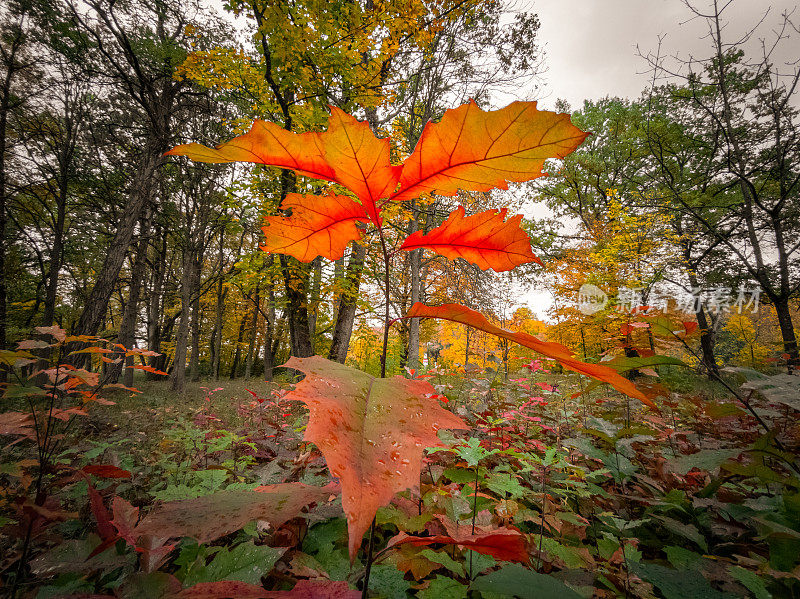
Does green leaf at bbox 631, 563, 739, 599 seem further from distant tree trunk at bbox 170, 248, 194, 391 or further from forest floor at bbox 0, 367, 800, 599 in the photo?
distant tree trunk at bbox 170, 248, 194, 391

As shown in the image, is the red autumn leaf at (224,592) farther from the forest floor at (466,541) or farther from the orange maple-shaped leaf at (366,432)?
the orange maple-shaped leaf at (366,432)

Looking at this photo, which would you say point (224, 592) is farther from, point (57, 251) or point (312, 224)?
point (57, 251)

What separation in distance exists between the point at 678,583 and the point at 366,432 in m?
0.99

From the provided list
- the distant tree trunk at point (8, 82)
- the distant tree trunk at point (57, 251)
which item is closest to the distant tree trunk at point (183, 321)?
the distant tree trunk at point (57, 251)

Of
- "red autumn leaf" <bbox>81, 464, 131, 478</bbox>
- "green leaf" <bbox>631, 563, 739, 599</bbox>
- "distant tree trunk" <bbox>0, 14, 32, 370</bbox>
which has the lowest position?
"green leaf" <bbox>631, 563, 739, 599</bbox>

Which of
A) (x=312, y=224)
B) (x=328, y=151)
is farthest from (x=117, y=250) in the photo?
(x=328, y=151)

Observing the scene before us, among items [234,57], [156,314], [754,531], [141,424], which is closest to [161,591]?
[754,531]

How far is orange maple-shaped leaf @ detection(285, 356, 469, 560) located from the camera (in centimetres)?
33

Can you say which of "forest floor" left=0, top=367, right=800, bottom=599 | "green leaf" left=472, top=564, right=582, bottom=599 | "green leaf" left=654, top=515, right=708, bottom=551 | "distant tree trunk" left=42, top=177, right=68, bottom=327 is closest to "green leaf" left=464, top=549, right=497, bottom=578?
"forest floor" left=0, top=367, right=800, bottom=599

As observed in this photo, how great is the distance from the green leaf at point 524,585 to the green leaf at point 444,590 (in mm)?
258

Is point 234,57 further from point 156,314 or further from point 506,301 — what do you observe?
point 156,314

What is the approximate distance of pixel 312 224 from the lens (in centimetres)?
76

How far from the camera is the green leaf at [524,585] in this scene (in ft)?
1.69

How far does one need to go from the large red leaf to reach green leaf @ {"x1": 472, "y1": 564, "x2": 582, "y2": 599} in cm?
75
